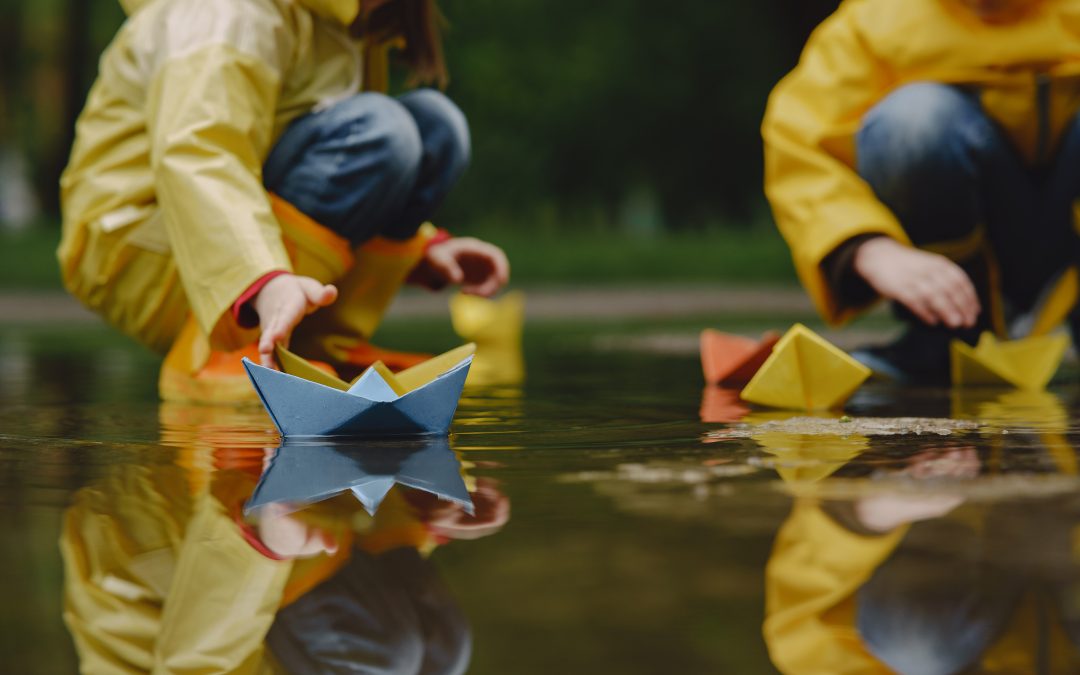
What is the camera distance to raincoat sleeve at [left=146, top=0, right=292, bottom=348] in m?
1.81

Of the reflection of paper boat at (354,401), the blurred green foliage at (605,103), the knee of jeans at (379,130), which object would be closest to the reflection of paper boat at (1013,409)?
the reflection of paper boat at (354,401)

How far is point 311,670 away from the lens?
784mm

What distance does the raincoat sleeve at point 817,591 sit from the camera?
0.79 m

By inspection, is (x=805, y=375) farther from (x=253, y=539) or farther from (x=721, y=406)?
(x=253, y=539)

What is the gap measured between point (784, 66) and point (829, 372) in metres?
12.6

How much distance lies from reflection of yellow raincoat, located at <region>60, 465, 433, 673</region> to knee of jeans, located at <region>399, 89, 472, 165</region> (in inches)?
44.6

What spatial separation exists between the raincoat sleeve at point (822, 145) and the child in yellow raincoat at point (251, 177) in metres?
0.52

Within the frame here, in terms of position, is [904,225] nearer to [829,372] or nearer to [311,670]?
[829,372]

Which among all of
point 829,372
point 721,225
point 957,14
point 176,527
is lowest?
point 721,225

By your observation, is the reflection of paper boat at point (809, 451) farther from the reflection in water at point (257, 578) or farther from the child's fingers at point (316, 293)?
the child's fingers at point (316, 293)

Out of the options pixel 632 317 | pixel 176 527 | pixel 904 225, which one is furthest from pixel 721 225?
pixel 176 527

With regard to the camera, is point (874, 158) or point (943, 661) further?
point (874, 158)

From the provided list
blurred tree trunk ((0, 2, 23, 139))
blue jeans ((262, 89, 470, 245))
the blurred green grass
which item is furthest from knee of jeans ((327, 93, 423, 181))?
blurred tree trunk ((0, 2, 23, 139))

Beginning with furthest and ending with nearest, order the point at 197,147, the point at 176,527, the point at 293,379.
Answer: the point at 197,147, the point at 293,379, the point at 176,527
